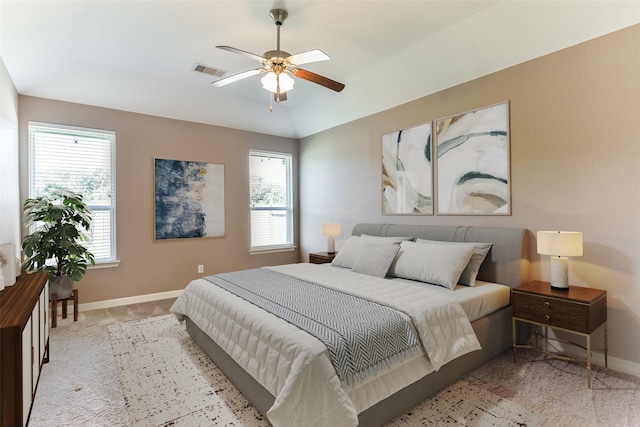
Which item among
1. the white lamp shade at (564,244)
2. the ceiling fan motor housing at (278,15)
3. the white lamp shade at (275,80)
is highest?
the ceiling fan motor housing at (278,15)

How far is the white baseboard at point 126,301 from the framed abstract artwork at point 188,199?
83 centimetres

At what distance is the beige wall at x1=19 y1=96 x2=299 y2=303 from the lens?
161 inches

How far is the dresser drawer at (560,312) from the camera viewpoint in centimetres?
227

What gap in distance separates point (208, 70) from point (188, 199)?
6.35 feet

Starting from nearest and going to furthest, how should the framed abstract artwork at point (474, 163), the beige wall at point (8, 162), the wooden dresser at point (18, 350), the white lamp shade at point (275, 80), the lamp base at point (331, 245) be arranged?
1. the wooden dresser at point (18, 350)
2. the white lamp shade at point (275, 80)
3. the beige wall at point (8, 162)
4. the framed abstract artwork at point (474, 163)
5. the lamp base at point (331, 245)

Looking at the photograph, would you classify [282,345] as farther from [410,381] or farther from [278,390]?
[410,381]

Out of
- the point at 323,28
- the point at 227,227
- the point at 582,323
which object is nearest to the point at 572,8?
the point at 323,28

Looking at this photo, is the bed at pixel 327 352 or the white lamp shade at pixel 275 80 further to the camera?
the white lamp shade at pixel 275 80

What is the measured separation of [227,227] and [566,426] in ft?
15.1

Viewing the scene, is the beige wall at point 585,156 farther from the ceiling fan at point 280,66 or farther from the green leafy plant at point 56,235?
the green leafy plant at point 56,235

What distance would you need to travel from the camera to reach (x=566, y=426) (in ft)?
6.15

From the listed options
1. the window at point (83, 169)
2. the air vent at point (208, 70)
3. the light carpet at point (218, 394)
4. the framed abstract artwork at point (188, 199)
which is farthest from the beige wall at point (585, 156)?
the window at point (83, 169)

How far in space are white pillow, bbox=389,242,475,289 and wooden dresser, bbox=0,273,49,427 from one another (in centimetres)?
284

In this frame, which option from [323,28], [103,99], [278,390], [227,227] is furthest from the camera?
[227,227]
